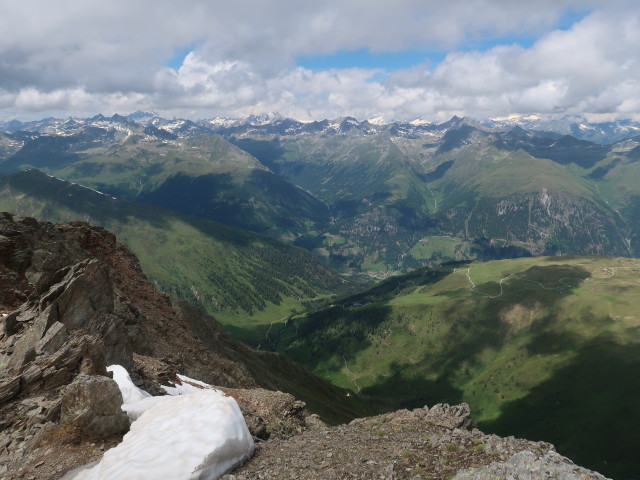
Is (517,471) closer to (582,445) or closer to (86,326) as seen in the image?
(86,326)

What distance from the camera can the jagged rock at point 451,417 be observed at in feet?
114

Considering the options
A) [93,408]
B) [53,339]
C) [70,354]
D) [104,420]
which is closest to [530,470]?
[104,420]

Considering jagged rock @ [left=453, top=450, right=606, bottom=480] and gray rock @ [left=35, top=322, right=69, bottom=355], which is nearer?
jagged rock @ [left=453, top=450, right=606, bottom=480]

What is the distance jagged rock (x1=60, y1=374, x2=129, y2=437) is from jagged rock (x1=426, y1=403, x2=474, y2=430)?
83.7 ft

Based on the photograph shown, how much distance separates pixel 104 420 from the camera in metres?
24.1

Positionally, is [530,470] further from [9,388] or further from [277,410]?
[9,388]

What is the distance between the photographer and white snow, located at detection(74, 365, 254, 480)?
19.6 m

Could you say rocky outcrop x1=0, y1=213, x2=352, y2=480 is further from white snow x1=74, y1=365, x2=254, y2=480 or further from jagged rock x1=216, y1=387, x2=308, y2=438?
white snow x1=74, y1=365, x2=254, y2=480

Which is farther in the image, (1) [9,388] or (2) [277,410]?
(2) [277,410]

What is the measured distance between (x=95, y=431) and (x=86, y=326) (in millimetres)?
15594

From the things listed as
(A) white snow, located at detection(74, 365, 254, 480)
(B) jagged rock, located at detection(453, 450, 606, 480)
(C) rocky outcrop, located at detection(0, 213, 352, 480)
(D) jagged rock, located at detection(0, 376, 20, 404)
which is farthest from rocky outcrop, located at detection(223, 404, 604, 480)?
(D) jagged rock, located at detection(0, 376, 20, 404)

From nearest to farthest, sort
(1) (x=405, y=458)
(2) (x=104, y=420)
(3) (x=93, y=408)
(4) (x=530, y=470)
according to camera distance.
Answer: (4) (x=530, y=470) → (3) (x=93, y=408) → (2) (x=104, y=420) → (1) (x=405, y=458)

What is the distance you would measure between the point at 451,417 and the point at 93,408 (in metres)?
29.3

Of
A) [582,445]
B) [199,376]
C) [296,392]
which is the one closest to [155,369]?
[199,376]
